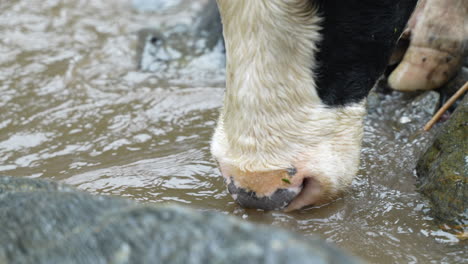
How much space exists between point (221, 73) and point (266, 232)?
10.1 ft

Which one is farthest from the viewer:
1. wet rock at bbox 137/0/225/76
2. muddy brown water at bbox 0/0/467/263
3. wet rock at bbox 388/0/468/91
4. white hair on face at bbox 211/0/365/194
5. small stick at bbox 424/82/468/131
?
wet rock at bbox 137/0/225/76

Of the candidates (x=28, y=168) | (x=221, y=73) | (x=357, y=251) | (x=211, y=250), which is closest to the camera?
(x=211, y=250)

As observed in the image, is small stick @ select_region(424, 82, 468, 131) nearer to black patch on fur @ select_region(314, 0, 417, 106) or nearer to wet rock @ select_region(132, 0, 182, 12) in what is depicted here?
black patch on fur @ select_region(314, 0, 417, 106)

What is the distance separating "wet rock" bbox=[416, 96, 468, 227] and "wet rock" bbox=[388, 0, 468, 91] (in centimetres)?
80

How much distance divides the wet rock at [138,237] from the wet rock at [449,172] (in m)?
1.24

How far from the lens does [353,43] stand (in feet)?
7.00

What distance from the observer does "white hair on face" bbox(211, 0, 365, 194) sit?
81.4 inches

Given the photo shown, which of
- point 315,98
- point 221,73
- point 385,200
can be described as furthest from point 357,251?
point 221,73

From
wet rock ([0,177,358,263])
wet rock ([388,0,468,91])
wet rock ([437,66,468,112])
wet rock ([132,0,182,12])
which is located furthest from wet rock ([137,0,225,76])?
wet rock ([0,177,358,263])

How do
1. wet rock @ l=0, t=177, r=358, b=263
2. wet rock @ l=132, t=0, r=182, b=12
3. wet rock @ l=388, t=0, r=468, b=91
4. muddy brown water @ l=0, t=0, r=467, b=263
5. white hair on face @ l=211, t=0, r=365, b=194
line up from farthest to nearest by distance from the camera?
wet rock @ l=132, t=0, r=182, b=12 → wet rock @ l=388, t=0, r=468, b=91 → muddy brown water @ l=0, t=0, r=467, b=263 → white hair on face @ l=211, t=0, r=365, b=194 → wet rock @ l=0, t=177, r=358, b=263

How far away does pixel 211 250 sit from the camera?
990 mm

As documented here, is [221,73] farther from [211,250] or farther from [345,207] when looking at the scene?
[211,250]

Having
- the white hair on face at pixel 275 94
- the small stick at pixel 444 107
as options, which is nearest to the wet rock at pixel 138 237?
the white hair on face at pixel 275 94

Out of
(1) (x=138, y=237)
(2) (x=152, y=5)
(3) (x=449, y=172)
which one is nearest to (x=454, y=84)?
(3) (x=449, y=172)
